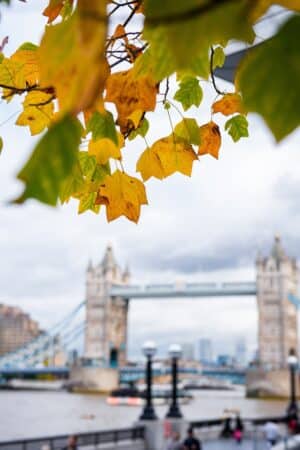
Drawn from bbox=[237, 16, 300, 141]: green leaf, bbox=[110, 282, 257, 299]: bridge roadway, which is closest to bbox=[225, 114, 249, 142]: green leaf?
bbox=[237, 16, 300, 141]: green leaf

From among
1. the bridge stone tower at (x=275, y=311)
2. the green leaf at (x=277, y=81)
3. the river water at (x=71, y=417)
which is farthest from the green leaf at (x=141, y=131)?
the bridge stone tower at (x=275, y=311)

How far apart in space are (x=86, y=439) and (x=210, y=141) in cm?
1343

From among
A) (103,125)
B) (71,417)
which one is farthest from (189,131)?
(71,417)

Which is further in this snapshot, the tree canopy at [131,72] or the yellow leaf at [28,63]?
the yellow leaf at [28,63]

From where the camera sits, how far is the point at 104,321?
83750 millimetres

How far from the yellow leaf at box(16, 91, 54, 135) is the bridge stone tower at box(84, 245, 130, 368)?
7866 centimetres

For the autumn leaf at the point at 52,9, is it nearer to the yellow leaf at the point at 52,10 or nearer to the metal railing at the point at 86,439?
the yellow leaf at the point at 52,10

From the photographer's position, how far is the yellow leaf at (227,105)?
Result: 129 centimetres

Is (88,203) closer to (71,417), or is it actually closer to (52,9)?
(52,9)

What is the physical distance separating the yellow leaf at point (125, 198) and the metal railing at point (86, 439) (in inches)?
428

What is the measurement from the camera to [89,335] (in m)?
83.1

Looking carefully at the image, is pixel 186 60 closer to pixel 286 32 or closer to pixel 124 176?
pixel 286 32

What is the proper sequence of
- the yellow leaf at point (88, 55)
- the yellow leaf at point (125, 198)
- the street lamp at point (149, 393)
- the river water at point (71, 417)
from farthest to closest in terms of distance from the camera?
1. the river water at point (71, 417)
2. the street lamp at point (149, 393)
3. the yellow leaf at point (125, 198)
4. the yellow leaf at point (88, 55)

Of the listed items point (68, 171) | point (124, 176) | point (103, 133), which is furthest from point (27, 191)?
point (124, 176)
